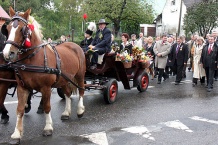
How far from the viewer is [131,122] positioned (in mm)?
6355

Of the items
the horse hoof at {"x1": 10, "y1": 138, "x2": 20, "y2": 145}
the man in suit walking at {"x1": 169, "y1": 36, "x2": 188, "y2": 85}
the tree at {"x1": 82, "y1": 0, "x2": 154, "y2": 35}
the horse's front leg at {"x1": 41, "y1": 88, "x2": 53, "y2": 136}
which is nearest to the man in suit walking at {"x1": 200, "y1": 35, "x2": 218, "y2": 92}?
A: the man in suit walking at {"x1": 169, "y1": 36, "x2": 188, "y2": 85}

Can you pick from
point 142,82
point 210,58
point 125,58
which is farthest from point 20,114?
point 210,58

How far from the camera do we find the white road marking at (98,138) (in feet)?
16.6

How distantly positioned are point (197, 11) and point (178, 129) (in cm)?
2522

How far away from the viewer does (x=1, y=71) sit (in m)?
5.51

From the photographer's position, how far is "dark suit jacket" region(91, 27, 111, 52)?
7.58 m

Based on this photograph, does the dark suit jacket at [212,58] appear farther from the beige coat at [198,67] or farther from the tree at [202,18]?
the tree at [202,18]

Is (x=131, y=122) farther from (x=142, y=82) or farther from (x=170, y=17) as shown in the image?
(x=170, y=17)

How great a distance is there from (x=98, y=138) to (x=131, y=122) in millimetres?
1262

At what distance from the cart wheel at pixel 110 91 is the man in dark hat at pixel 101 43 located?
1.82ft

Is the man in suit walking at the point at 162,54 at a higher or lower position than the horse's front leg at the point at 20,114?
higher

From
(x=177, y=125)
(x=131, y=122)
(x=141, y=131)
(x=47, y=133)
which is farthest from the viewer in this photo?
(x=131, y=122)

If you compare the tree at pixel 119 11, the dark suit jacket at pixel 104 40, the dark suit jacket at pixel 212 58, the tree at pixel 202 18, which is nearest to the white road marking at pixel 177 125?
the dark suit jacket at pixel 104 40

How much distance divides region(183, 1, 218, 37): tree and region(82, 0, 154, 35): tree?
30.3 feet
